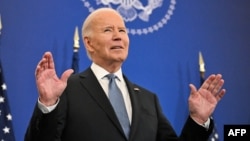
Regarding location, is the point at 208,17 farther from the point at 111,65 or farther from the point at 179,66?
the point at 111,65

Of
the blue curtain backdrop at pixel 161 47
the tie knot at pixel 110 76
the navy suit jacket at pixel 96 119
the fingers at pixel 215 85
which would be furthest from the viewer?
the blue curtain backdrop at pixel 161 47

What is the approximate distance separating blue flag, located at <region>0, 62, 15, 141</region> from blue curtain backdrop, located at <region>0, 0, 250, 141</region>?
0.12 meters

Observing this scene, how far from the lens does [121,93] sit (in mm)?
2223

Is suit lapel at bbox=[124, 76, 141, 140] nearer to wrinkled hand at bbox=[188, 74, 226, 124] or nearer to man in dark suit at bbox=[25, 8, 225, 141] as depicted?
man in dark suit at bbox=[25, 8, 225, 141]

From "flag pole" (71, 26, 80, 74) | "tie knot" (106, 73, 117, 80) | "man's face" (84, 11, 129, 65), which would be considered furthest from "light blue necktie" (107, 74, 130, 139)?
"flag pole" (71, 26, 80, 74)

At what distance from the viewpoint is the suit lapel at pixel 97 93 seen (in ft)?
6.73

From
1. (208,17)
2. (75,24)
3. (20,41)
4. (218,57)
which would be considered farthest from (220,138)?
(20,41)

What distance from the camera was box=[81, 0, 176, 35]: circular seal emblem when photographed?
13.5 feet

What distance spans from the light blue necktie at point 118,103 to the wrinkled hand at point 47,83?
40 centimetres

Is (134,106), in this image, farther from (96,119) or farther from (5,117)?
(5,117)

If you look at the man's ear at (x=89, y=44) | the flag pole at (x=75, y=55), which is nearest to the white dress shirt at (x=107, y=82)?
the man's ear at (x=89, y=44)

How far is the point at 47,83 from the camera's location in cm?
179

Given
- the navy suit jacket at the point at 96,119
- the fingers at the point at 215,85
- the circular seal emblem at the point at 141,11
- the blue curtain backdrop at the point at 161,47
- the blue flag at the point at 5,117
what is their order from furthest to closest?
the circular seal emblem at the point at 141,11 < the blue curtain backdrop at the point at 161,47 < the blue flag at the point at 5,117 < the fingers at the point at 215,85 < the navy suit jacket at the point at 96,119

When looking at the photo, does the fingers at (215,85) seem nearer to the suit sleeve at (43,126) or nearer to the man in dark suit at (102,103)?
the man in dark suit at (102,103)
